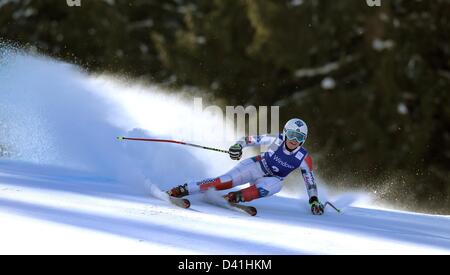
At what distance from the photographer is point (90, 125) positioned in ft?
32.1

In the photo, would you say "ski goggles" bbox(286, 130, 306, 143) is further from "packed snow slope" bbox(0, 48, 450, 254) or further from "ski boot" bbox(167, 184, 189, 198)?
"ski boot" bbox(167, 184, 189, 198)

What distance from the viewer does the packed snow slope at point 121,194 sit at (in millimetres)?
4766

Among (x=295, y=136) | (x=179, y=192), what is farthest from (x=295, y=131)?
(x=179, y=192)

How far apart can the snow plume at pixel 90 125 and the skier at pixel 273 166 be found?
853 mm

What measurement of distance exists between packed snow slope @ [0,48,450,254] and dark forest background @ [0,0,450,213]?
8311 millimetres

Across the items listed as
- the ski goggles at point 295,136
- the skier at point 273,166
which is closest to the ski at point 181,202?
the skier at point 273,166

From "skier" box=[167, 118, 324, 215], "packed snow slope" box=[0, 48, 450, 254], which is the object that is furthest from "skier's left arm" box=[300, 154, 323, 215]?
"packed snow slope" box=[0, 48, 450, 254]

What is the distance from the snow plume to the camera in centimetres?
841

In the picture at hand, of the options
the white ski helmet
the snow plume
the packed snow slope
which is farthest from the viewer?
the snow plume

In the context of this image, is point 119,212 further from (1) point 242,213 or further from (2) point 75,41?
(2) point 75,41

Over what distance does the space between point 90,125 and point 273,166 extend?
3.44 meters

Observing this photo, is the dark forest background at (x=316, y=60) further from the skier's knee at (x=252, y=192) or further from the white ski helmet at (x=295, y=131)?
the skier's knee at (x=252, y=192)

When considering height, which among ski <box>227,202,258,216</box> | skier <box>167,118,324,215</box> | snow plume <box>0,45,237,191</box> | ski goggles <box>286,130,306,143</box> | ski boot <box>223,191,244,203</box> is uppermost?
snow plume <box>0,45,237,191</box>
